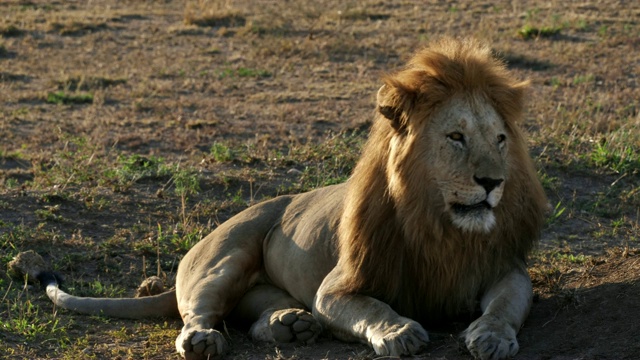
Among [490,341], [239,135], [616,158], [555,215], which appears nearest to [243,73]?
[239,135]

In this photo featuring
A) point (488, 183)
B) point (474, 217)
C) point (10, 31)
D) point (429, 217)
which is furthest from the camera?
point (10, 31)

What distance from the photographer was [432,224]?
445 cm

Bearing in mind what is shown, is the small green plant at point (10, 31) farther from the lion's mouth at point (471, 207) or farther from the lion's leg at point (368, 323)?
the lion's mouth at point (471, 207)

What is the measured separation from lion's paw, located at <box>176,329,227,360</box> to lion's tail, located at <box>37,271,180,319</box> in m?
0.82

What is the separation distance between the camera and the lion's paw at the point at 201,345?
15.4 feet

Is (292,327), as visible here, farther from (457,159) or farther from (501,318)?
(457,159)

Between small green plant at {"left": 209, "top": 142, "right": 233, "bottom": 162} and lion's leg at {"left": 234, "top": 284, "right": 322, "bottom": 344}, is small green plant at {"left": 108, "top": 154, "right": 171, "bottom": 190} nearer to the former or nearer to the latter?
small green plant at {"left": 209, "top": 142, "right": 233, "bottom": 162}

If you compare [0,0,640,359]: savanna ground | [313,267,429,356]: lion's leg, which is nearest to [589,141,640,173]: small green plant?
[0,0,640,359]: savanna ground

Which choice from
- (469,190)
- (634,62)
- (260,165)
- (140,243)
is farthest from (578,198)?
(634,62)

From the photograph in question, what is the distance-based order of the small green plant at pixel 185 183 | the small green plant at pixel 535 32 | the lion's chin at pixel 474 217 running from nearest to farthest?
the lion's chin at pixel 474 217 < the small green plant at pixel 185 183 < the small green plant at pixel 535 32

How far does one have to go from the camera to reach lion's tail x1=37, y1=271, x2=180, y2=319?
218 inches

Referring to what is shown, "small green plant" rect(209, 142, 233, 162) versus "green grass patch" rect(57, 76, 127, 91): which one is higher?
"small green plant" rect(209, 142, 233, 162)

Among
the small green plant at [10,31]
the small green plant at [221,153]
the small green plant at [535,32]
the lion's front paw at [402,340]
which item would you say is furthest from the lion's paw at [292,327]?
the small green plant at [10,31]

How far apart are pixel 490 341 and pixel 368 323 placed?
565mm
